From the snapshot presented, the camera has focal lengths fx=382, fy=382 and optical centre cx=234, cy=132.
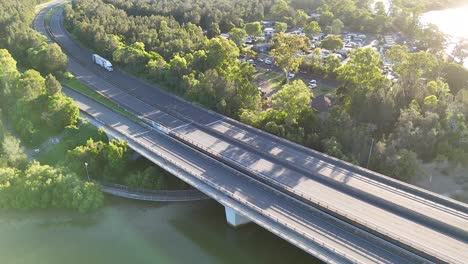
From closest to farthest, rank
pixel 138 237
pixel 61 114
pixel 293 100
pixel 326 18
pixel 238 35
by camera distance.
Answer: pixel 138 237
pixel 293 100
pixel 61 114
pixel 238 35
pixel 326 18

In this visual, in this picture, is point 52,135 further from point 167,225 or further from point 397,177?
point 397,177

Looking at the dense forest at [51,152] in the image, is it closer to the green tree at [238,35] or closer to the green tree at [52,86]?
the green tree at [52,86]

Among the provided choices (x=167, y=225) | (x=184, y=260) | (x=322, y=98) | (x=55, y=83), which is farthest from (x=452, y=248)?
(x=55, y=83)

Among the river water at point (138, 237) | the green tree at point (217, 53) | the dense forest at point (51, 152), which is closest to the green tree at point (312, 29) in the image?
the green tree at point (217, 53)

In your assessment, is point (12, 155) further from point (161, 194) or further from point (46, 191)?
point (161, 194)

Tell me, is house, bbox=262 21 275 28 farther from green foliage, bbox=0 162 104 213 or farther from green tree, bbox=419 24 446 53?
green foliage, bbox=0 162 104 213

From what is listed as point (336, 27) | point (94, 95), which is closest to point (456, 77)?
point (336, 27)
